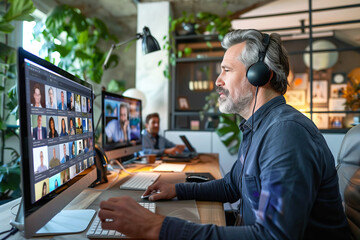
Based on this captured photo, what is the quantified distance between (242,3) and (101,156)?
3.20 meters

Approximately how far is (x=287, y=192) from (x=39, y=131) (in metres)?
0.60

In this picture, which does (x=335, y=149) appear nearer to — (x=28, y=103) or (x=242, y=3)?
(x=242, y=3)

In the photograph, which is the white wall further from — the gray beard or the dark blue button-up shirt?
the dark blue button-up shirt

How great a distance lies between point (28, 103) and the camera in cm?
54

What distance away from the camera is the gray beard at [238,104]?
990 millimetres

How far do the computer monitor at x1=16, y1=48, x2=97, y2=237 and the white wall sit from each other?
255 cm

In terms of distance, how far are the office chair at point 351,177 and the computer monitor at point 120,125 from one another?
1127mm

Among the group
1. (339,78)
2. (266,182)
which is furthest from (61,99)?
(339,78)

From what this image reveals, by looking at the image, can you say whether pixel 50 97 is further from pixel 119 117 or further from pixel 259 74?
pixel 119 117

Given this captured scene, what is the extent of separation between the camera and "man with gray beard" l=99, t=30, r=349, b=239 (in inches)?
22.0

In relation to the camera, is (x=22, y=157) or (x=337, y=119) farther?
(x=337, y=119)

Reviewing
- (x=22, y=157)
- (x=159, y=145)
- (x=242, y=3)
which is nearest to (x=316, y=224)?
(x=22, y=157)

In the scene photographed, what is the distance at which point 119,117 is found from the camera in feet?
5.09

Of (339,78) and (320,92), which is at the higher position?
(339,78)
